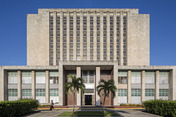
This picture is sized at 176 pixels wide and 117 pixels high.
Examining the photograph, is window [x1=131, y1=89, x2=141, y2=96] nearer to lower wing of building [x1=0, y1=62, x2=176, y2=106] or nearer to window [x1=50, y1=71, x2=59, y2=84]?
lower wing of building [x1=0, y1=62, x2=176, y2=106]

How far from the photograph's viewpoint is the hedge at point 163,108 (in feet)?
63.3

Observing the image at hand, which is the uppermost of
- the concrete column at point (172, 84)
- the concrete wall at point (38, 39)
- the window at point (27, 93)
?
the concrete wall at point (38, 39)

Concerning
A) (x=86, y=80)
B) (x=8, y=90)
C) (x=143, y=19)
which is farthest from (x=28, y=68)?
(x=143, y=19)

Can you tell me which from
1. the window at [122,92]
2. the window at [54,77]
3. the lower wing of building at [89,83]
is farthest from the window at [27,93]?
the window at [122,92]

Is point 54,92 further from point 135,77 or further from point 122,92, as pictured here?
point 135,77

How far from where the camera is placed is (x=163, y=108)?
20.9 m

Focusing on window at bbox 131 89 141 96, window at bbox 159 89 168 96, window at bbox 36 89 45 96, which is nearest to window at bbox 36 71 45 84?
window at bbox 36 89 45 96

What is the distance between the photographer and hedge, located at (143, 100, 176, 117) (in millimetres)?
19281

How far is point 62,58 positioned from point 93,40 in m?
16.4

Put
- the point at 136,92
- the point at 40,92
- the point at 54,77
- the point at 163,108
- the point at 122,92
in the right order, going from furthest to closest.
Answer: the point at 54,77 → the point at 122,92 → the point at 40,92 → the point at 136,92 → the point at 163,108

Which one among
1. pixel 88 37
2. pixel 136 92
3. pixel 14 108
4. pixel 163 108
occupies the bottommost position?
pixel 136 92

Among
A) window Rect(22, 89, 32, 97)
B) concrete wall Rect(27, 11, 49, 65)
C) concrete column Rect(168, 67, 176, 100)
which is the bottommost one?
window Rect(22, 89, 32, 97)

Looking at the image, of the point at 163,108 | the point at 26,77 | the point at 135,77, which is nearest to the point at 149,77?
the point at 135,77

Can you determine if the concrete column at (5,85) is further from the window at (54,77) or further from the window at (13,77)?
the window at (54,77)
